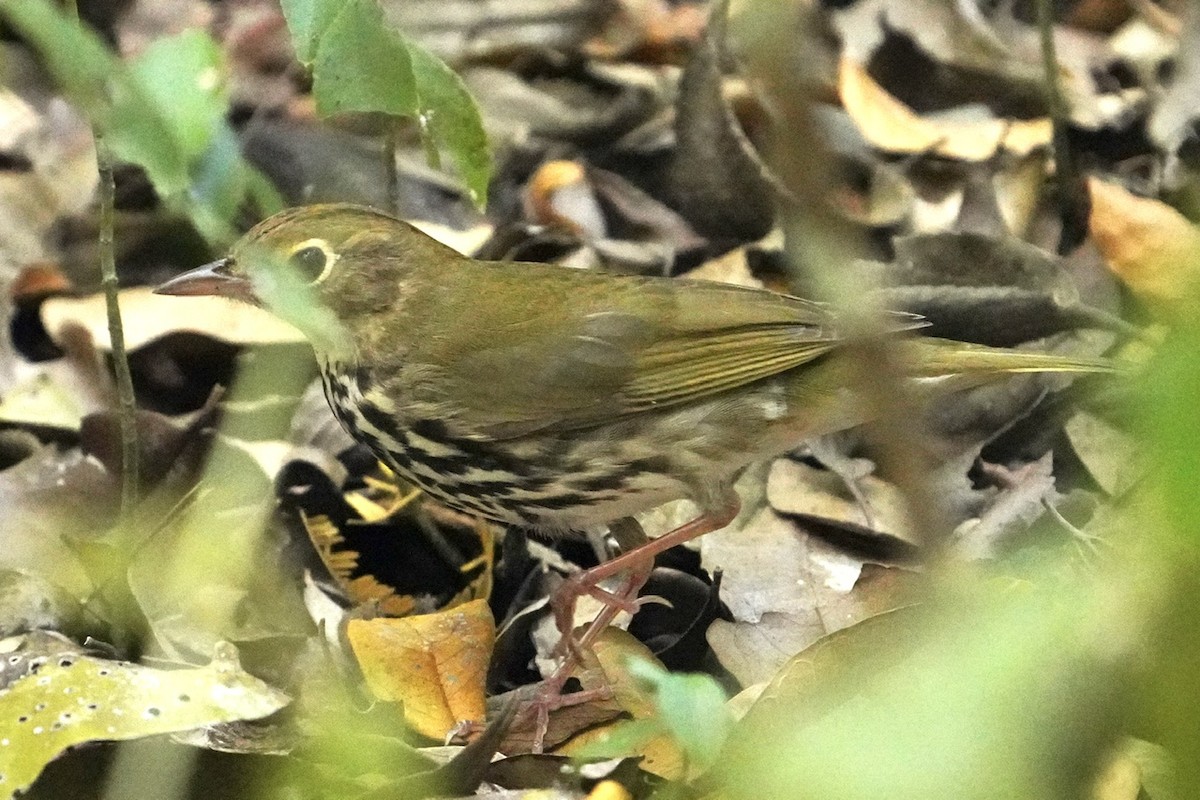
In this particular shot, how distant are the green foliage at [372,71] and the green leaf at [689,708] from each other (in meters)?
1.21

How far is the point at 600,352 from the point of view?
8.34 feet

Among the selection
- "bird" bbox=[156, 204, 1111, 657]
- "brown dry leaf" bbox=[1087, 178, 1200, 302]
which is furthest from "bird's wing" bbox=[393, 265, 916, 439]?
"brown dry leaf" bbox=[1087, 178, 1200, 302]

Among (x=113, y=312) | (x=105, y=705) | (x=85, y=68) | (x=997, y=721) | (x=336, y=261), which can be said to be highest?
(x=85, y=68)

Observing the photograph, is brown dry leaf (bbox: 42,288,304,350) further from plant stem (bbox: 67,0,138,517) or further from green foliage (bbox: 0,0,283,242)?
green foliage (bbox: 0,0,283,242)

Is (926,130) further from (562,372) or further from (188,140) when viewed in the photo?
(188,140)

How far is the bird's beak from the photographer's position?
262 cm

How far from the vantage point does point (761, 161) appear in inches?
147

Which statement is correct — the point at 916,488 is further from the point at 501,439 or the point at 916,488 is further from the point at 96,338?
the point at 96,338

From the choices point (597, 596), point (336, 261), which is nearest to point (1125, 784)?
point (597, 596)

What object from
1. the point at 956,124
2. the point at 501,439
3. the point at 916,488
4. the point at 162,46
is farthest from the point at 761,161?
the point at 916,488

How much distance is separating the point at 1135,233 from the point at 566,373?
1.56 m

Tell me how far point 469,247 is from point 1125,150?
1.86m

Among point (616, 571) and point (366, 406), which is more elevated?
point (366, 406)

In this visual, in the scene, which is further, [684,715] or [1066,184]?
[1066,184]
